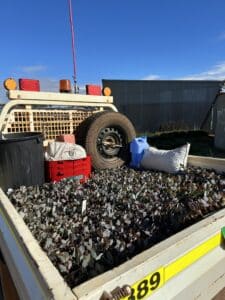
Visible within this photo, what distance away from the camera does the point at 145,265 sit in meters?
0.92

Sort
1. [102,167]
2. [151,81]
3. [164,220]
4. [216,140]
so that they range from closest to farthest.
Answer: [164,220], [102,167], [216,140], [151,81]

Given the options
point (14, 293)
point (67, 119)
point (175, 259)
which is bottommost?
point (14, 293)

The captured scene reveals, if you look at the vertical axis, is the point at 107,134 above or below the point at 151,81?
below

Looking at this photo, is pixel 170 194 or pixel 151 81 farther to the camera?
pixel 151 81

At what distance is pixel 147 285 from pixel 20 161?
1.86m

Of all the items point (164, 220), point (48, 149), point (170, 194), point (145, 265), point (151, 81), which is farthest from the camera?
point (151, 81)

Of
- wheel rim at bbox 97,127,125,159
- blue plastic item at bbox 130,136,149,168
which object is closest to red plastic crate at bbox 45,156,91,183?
wheel rim at bbox 97,127,125,159

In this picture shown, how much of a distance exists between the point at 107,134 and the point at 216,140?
5.26 meters

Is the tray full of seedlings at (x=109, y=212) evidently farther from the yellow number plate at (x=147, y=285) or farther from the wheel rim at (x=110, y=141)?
the wheel rim at (x=110, y=141)

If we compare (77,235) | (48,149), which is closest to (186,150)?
(48,149)

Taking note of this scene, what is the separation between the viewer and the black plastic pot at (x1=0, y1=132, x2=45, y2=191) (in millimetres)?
2359

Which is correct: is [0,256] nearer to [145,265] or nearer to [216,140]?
[145,265]

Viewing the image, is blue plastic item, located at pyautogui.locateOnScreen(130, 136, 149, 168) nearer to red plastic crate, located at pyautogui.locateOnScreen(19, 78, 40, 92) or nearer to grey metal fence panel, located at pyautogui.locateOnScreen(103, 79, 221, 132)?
red plastic crate, located at pyautogui.locateOnScreen(19, 78, 40, 92)

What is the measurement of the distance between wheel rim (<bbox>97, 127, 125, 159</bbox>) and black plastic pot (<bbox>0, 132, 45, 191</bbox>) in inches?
39.1
